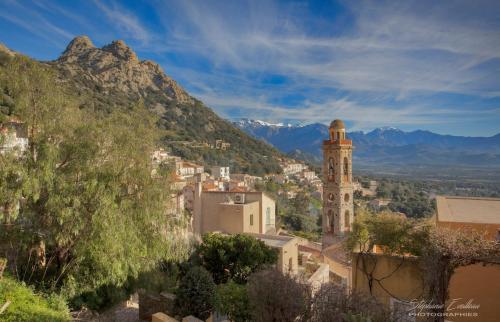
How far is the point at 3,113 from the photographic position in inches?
388

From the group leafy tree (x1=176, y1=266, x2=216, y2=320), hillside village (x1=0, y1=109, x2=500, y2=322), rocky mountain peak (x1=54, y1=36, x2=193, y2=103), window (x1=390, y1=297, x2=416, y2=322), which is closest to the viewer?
window (x1=390, y1=297, x2=416, y2=322)

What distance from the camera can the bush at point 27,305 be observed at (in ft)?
24.9

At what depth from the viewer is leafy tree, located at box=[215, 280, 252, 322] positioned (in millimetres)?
8984

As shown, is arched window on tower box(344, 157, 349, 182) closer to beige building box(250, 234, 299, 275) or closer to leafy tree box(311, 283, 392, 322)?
beige building box(250, 234, 299, 275)

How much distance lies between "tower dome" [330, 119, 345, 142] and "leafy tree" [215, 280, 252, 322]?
22628 mm

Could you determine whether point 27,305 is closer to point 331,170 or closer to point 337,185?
point 337,185

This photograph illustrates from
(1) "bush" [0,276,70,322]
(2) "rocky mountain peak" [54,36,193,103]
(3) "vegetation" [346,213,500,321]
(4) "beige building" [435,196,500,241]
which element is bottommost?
(1) "bush" [0,276,70,322]

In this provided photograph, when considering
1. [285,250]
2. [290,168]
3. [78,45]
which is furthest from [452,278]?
[78,45]

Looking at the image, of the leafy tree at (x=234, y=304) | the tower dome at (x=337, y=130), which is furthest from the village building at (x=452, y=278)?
the tower dome at (x=337, y=130)

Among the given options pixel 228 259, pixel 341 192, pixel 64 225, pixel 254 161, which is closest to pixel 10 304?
pixel 64 225

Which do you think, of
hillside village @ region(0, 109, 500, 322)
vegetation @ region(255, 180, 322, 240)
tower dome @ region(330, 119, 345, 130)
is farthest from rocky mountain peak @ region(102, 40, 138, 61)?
tower dome @ region(330, 119, 345, 130)

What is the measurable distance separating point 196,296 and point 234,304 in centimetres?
117

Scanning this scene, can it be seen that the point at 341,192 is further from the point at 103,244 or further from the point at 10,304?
the point at 10,304

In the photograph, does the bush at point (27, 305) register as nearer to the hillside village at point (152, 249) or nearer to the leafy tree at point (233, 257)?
the hillside village at point (152, 249)
